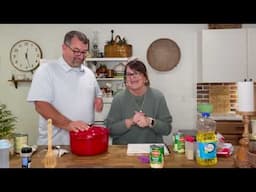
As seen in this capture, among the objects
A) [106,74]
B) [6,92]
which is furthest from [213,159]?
[6,92]

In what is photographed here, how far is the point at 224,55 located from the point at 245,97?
2.87 metres

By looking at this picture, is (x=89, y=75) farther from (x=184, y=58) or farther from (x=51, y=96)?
(x=184, y=58)

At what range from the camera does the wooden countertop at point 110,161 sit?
4.62 ft

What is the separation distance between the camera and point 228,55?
3.93 meters

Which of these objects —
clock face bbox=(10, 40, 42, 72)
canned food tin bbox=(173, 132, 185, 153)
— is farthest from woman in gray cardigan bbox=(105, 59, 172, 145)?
clock face bbox=(10, 40, 42, 72)

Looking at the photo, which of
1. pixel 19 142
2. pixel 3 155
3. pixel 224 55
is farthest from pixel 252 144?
pixel 224 55

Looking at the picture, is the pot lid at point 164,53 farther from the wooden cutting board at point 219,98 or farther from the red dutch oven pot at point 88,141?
the red dutch oven pot at point 88,141

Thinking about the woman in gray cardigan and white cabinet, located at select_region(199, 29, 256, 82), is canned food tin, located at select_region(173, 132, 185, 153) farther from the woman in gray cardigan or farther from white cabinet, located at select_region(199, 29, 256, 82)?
white cabinet, located at select_region(199, 29, 256, 82)

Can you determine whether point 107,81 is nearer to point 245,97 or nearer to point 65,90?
point 65,90

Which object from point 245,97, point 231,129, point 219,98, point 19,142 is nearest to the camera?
point 245,97

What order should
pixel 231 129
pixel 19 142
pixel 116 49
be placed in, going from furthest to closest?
pixel 116 49
pixel 231 129
pixel 19 142

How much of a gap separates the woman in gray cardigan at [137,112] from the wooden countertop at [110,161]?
13.4 inches
